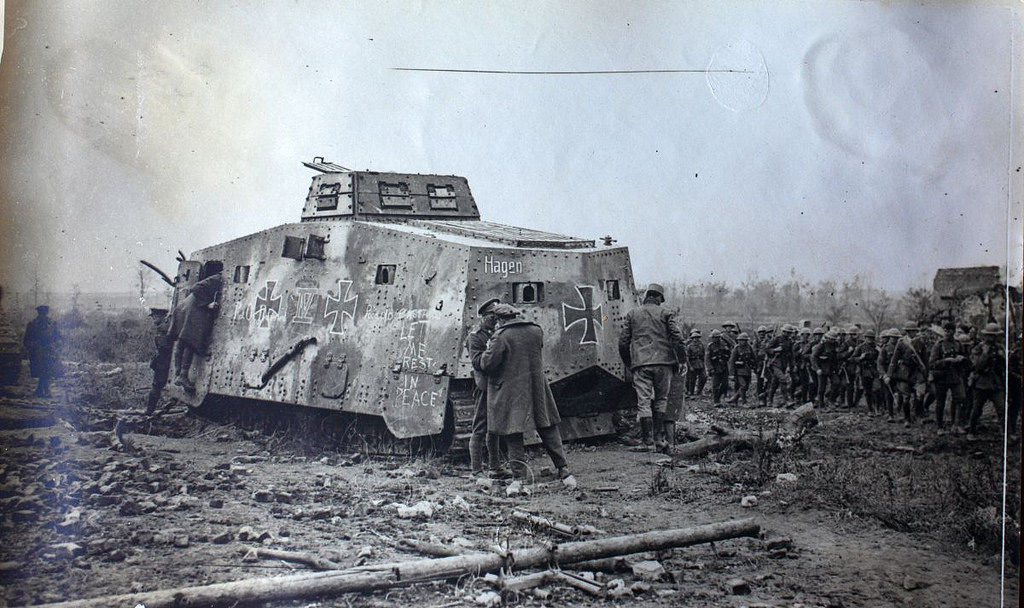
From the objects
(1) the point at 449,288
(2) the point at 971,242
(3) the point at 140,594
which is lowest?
(3) the point at 140,594

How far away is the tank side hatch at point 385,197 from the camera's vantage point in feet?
24.2

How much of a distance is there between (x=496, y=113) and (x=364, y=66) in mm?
972

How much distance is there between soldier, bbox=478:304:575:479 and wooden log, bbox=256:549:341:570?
1.70m

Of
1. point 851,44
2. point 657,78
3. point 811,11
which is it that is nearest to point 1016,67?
point 851,44

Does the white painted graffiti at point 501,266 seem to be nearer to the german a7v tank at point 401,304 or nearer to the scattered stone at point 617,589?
the german a7v tank at point 401,304

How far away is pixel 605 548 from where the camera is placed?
4211mm

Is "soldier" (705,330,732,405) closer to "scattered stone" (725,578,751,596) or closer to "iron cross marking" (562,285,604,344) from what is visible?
"iron cross marking" (562,285,604,344)

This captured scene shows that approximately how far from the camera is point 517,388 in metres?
5.53

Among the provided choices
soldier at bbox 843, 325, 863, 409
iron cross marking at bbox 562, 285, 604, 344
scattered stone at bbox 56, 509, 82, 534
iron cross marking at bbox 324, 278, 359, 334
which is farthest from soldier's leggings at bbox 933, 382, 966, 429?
scattered stone at bbox 56, 509, 82, 534

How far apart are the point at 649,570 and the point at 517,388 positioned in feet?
5.74

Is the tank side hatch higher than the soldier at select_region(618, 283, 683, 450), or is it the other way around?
the tank side hatch

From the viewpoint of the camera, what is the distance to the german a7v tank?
602 cm

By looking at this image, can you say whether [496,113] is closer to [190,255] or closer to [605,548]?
[605,548]

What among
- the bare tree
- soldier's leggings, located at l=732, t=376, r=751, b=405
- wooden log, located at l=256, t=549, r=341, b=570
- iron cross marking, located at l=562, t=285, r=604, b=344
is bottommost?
wooden log, located at l=256, t=549, r=341, b=570
